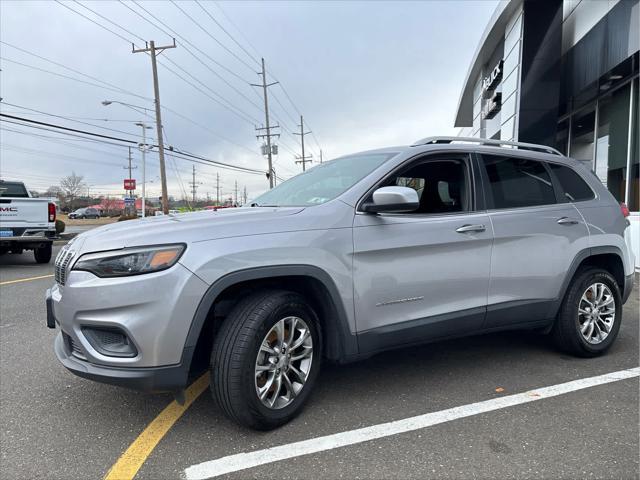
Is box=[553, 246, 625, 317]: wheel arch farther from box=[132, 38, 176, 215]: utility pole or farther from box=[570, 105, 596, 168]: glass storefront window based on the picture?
box=[132, 38, 176, 215]: utility pole

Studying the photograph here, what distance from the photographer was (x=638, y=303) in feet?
20.0

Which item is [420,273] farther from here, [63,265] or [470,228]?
[63,265]

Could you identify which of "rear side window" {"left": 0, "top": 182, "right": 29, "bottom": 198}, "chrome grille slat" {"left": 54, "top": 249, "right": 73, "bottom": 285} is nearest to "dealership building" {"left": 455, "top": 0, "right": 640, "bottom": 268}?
"chrome grille slat" {"left": 54, "top": 249, "right": 73, "bottom": 285}

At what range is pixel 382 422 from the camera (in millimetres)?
2779

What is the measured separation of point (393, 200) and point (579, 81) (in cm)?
1407

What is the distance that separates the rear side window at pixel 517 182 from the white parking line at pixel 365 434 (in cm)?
140

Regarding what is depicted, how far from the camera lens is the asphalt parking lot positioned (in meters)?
2.33

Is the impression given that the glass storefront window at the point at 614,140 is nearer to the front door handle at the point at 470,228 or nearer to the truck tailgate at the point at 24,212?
the front door handle at the point at 470,228

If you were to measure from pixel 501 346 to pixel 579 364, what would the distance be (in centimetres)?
65

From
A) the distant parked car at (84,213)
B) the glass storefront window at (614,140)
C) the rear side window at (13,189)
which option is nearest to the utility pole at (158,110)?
the rear side window at (13,189)

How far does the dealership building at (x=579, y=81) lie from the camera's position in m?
11.4

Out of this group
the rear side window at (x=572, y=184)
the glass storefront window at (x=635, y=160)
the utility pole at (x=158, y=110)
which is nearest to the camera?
the rear side window at (x=572, y=184)

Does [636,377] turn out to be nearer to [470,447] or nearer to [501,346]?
[501,346]

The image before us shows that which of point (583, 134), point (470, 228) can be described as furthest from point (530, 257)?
point (583, 134)
